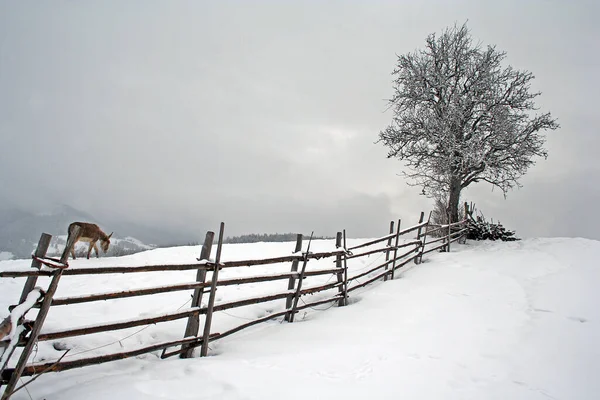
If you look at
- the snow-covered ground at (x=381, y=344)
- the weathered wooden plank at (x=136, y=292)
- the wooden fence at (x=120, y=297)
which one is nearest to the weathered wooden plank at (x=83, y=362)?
the wooden fence at (x=120, y=297)

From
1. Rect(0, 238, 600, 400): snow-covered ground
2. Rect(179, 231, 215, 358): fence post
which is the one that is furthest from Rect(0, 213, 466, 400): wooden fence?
Rect(0, 238, 600, 400): snow-covered ground

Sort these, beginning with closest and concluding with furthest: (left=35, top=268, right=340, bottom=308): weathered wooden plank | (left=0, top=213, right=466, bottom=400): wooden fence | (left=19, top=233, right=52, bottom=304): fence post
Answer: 1. (left=0, top=213, right=466, bottom=400): wooden fence
2. (left=19, top=233, right=52, bottom=304): fence post
3. (left=35, top=268, right=340, bottom=308): weathered wooden plank

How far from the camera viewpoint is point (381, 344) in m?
4.69

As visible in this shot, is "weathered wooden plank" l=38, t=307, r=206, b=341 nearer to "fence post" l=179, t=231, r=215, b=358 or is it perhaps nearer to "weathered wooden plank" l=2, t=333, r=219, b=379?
"fence post" l=179, t=231, r=215, b=358

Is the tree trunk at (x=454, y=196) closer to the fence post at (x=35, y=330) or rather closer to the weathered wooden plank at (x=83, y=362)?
the weathered wooden plank at (x=83, y=362)

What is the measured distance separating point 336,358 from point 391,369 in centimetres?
70

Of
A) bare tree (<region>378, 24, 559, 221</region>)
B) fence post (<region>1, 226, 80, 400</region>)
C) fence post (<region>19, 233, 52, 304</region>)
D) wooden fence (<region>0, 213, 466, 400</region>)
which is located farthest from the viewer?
bare tree (<region>378, 24, 559, 221</region>)

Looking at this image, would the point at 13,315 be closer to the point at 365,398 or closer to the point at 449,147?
the point at 365,398

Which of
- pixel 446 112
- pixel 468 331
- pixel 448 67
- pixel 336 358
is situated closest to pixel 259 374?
pixel 336 358

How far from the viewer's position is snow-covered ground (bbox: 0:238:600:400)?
10.7 ft

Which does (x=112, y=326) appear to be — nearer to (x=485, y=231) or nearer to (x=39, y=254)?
(x=39, y=254)

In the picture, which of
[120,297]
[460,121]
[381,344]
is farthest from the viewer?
[460,121]

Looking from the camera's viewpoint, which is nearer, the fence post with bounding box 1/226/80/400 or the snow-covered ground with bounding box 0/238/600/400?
the fence post with bounding box 1/226/80/400

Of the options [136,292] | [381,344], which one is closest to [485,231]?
[381,344]
